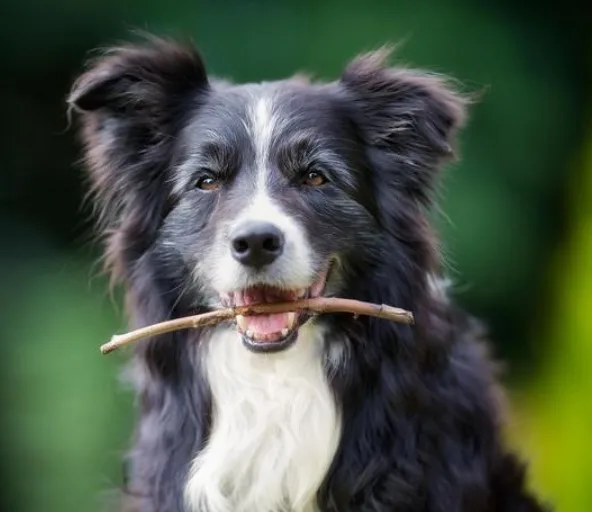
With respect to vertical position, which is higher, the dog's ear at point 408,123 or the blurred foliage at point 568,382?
the dog's ear at point 408,123

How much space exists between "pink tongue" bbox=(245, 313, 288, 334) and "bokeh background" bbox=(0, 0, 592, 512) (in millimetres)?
2221

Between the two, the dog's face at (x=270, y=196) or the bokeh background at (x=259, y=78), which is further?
the bokeh background at (x=259, y=78)

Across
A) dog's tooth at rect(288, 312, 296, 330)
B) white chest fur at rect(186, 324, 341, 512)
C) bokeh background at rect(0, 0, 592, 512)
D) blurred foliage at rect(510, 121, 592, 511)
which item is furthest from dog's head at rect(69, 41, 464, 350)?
bokeh background at rect(0, 0, 592, 512)

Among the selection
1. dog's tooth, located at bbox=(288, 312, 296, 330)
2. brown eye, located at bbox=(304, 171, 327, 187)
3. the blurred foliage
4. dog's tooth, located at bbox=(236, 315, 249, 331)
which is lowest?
the blurred foliage

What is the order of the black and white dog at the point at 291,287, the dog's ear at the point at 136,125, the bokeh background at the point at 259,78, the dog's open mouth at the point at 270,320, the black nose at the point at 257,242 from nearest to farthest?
the black nose at the point at 257,242 → the dog's open mouth at the point at 270,320 → the black and white dog at the point at 291,287 → the dog's ear at the point at 136,125 → the bokeh background at the point at 259,78

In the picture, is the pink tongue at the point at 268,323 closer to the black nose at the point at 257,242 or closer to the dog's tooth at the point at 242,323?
the dog's tooth at the point at 242,323

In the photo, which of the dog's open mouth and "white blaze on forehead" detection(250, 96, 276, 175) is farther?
A: "white blaze on forehead" detection(250, 96, 276, 175)

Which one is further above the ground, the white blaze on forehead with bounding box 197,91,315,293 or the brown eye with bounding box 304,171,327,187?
the brown eye with bounding box 304,171,327,187

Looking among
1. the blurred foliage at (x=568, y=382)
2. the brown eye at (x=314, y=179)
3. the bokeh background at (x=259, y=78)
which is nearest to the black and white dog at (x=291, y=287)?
the brown eye at (x=314, y=179)

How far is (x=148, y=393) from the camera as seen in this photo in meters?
3.63

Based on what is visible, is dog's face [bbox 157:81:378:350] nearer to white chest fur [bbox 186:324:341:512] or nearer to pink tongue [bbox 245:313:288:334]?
pink tongue [bbox 245:313:288:334]

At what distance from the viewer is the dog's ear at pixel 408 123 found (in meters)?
3.52

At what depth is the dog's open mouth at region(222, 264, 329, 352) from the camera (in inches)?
130

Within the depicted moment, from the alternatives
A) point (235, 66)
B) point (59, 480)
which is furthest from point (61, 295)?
point (235, 66)
